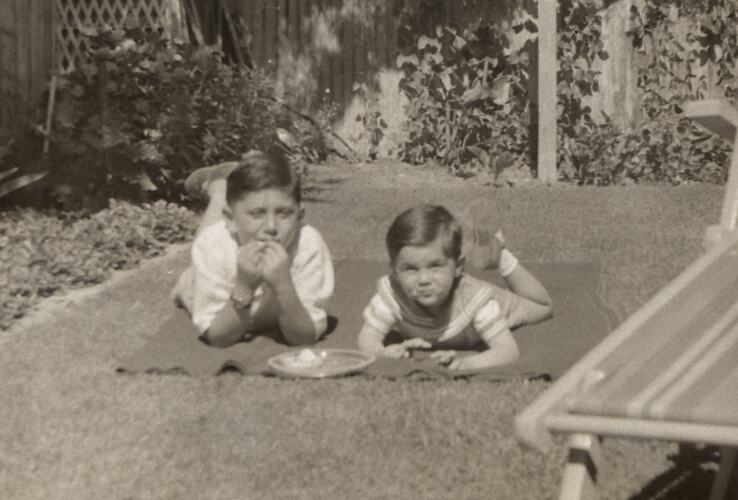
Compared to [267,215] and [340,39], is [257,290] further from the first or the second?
[340,39]

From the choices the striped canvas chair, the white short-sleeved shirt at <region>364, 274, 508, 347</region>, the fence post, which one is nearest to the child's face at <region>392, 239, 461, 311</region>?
the white short-sleeved shirt at <region>364, 274, 508, 347</region>

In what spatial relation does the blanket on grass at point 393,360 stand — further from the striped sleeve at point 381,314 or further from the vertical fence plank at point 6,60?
the vertical fence plank at point 6,60

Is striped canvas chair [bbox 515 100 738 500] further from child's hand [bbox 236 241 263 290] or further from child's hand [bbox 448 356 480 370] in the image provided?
child's hand [bbox 236 241 263 290]

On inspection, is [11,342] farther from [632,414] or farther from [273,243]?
[632,414]

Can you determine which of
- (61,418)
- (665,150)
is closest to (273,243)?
(61,418)

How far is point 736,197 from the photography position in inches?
172

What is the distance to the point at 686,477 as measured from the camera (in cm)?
405

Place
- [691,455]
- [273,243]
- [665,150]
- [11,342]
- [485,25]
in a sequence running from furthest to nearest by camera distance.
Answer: [485,25] < [665,150] < [11,342] < [273,243] < [691,455]

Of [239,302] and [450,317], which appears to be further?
[239,302]

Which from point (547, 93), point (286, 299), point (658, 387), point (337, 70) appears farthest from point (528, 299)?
point (337, 70)

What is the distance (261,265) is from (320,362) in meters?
0.46

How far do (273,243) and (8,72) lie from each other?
505 cm

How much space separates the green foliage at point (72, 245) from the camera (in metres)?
7.00

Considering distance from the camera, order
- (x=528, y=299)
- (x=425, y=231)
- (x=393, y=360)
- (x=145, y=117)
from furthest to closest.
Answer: (x=145, y=117)
(x=528, y=299)
(x=393, y=360)
(x=425, y=231)
